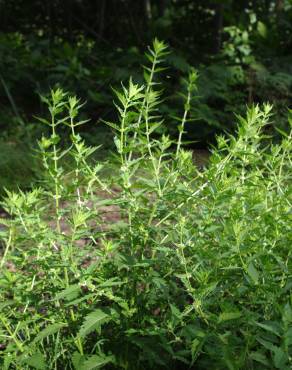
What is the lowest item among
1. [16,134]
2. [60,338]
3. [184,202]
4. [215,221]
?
[16,134]

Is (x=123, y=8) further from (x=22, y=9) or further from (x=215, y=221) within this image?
(x=215, y=221)

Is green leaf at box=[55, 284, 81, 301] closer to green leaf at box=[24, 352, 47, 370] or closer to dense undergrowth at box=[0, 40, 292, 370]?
dense undergrowth at box=[0, 40, 292, 370]

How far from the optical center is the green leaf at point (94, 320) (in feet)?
5.99

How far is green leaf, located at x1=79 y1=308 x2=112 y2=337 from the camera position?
183 centimetres

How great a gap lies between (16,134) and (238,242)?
4.96m

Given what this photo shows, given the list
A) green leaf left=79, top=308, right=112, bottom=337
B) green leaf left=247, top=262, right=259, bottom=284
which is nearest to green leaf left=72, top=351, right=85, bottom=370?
green leaf left=79, top=308, right=112, bottom=337

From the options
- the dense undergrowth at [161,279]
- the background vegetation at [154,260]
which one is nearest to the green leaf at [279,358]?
the background vegetation at [154,260]

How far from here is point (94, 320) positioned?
6.11 ft

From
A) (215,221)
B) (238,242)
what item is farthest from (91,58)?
(238,242)

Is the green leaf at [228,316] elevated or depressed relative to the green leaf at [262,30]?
elevated

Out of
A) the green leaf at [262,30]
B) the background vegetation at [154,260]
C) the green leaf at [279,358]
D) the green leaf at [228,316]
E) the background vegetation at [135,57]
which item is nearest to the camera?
the green leaf at [279,358]

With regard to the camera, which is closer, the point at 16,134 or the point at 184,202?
the point at 184,202

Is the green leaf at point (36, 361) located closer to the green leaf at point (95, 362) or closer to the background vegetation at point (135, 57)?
the green leaf at point (95, 362)

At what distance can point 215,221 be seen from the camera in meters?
2.31
